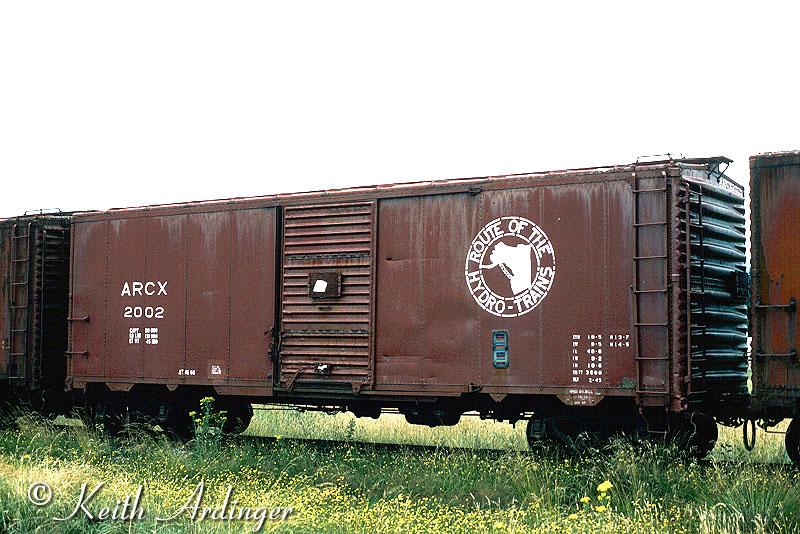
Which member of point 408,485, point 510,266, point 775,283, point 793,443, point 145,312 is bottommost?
point 408,485

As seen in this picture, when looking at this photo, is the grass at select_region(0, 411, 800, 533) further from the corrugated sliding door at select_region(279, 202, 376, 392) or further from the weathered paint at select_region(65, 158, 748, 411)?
Result: the corrugated sliding door at select_region(279, 202, 376, 392)

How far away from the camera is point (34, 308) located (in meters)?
16.8

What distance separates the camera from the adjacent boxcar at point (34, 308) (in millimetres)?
16797

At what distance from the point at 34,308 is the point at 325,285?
636 centimetres

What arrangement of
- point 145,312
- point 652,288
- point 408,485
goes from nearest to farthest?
point 408,485 → point 652,288 → point 145,312

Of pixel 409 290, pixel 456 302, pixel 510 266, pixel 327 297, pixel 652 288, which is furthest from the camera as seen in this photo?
pixel 327 297

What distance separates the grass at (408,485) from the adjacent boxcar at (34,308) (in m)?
2.06

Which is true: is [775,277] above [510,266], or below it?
below

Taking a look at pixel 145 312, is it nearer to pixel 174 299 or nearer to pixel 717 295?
pixel 174 299

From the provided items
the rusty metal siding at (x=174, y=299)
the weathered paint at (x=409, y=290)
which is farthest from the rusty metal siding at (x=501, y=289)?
the rusty metal siding at (x=174, y=299)

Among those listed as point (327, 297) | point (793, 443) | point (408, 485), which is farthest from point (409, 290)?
point (793, 443)

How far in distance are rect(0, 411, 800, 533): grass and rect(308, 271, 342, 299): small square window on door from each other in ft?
7.38

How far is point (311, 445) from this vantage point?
14.2 meters

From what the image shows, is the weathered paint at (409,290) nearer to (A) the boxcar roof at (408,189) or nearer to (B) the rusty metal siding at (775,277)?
(A) the boxcar roof at (408,189)
